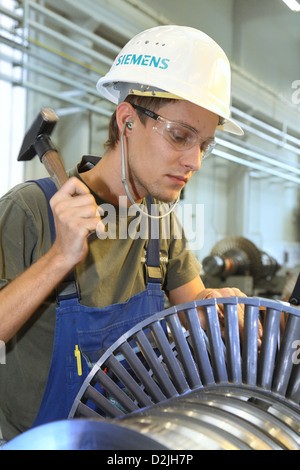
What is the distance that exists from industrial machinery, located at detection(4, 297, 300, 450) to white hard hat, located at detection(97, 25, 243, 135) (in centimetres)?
56

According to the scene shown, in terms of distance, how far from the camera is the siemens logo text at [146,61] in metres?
1.04

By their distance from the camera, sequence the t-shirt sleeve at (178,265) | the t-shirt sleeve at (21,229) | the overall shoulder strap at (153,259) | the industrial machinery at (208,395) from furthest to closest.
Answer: the t-shirt sleeve at (178,265) < the overall shoulder strap at (153,259) < the t-shirt sleeve at (21,229) < the industrial machinery at (208,395)

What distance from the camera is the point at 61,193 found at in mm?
852

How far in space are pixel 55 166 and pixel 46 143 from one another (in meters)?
0.09

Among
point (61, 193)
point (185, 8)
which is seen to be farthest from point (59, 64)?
point (61, 193)

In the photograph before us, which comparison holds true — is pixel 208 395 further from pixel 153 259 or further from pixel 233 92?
pixel 233 92

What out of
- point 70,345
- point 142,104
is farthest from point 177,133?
point 70,345

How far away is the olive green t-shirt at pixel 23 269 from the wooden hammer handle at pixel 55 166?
Result: 0.08m

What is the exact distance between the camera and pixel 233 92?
4.68 meters

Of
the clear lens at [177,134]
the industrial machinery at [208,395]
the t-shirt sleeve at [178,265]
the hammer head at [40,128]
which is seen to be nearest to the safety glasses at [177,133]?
the clear lens at [177,134]

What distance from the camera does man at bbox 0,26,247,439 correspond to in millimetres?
979

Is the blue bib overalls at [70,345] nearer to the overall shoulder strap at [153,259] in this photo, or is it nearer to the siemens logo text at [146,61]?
the overall shoulder strap at [153,259]
